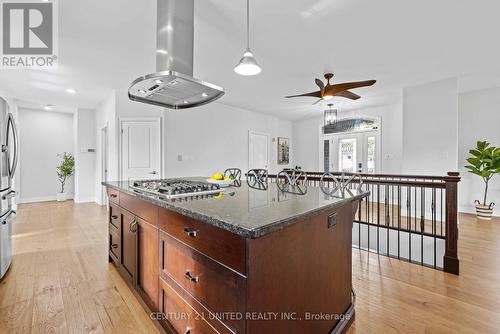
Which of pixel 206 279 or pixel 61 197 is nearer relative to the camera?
pixel 206 279

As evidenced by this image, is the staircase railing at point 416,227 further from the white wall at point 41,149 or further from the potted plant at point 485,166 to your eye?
the white wall at point 41,149

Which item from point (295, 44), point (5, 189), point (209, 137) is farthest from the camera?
point (209, 137)

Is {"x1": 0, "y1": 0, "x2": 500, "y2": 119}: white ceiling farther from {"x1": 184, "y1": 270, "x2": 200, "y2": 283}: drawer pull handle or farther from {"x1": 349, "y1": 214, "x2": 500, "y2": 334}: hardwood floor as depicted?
{"x1": 349, "y1": 214, "x2": 500, "y2": 334}: hardwood floor

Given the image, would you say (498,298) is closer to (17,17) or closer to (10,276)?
(10,276)

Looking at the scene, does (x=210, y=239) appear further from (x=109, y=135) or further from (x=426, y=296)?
(x=109, y=135)

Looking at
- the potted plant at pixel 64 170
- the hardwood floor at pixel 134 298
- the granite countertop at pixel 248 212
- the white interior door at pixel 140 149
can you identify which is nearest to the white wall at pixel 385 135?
the hardwood floor at pixel 134 298

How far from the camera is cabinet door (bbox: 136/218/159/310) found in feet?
5.09

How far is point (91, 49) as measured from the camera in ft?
10.3

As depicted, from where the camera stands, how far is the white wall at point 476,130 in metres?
4.89

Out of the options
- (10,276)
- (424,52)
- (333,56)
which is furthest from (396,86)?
(10,276)

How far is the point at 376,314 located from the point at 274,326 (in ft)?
3.97

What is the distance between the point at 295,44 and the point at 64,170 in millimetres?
6800

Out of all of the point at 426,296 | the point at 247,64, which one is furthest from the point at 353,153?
the point at 247,64

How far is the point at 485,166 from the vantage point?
482cm
